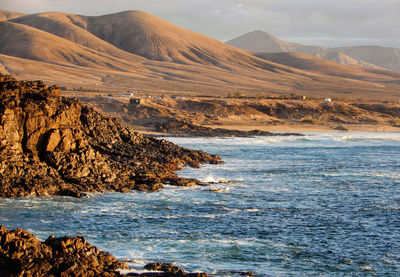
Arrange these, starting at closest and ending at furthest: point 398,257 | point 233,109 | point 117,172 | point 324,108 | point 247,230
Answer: point 398,257, point 247,230, point 117,172, point 233,109, point 324,108

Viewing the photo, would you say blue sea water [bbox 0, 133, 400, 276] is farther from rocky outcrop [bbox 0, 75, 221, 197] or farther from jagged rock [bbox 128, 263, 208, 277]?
rocky outcrop [bbox 0, 75, 221, 197]

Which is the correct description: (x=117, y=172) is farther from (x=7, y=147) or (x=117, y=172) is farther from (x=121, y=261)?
(x=121, y=261)

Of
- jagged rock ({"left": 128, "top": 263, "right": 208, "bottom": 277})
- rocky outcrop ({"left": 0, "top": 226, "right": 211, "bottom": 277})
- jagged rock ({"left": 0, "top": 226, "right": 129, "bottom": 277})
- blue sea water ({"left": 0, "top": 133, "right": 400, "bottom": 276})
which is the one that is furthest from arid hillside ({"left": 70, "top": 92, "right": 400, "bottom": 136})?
jagged rock ({"left": 0, "top": 226, "right": 129, "bottom": 277})

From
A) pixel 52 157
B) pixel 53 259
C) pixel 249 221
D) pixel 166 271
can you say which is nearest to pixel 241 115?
pixel 52 157

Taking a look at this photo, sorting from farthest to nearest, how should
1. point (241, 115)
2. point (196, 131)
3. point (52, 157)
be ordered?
1. point (241, 115)
2. point (196, 131)
3. point (52, 157)

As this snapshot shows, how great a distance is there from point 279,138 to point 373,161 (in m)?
18.0

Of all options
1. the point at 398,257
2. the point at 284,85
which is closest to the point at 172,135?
the point at 398,257

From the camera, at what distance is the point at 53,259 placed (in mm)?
13492

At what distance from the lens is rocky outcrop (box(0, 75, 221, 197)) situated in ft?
85.0

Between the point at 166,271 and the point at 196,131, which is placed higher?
the point at 166,271

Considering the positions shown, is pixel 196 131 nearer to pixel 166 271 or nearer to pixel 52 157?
pixel 52 157

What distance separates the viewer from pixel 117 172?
98.7ft

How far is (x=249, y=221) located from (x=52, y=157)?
1059 cm

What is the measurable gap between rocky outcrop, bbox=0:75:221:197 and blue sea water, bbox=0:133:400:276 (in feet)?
3.69
